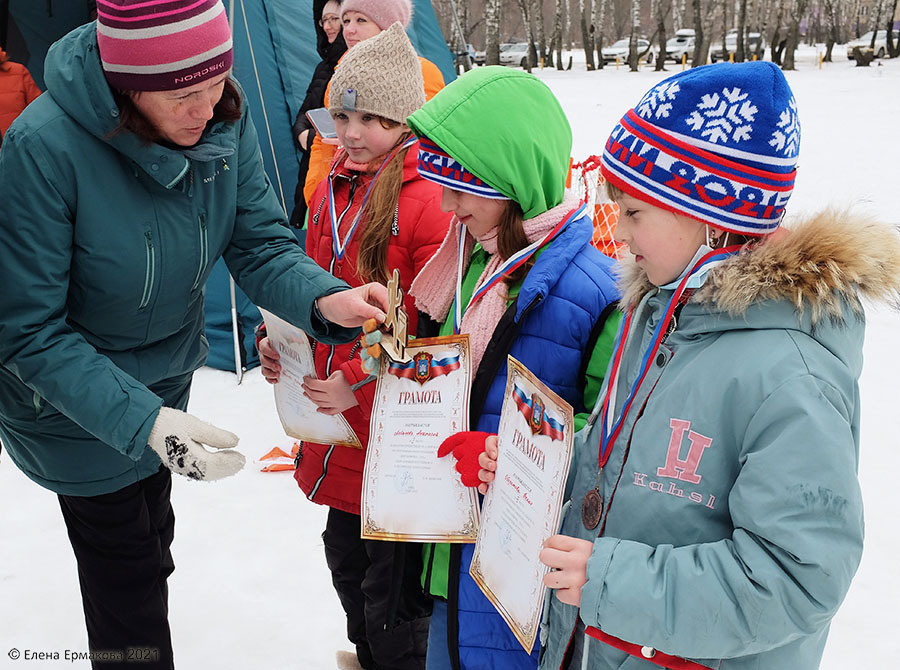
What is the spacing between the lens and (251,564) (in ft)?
10.5

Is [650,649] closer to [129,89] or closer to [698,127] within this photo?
[698,127]

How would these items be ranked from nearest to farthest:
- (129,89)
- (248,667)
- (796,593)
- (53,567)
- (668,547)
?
(796,593) < (668,547) < (129,89) < (248,667) < (53,567)

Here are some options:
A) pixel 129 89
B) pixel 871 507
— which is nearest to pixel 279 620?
pixel 129 89

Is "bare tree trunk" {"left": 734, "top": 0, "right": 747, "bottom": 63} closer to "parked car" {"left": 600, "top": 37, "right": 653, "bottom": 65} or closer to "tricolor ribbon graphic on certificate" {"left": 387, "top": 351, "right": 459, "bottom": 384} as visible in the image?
"parked car" {"left": 600, "top": 37, "right": 653, "bottom": 65}

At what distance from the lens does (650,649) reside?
119 centimetres

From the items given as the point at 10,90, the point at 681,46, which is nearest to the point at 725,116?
the point at 10,90

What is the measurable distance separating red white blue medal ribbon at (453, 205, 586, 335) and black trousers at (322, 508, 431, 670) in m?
0.69

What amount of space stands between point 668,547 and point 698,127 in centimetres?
62

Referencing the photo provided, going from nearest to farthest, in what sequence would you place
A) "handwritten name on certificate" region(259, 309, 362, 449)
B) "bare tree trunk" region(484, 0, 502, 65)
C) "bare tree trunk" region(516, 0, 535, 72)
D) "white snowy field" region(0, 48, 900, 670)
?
"handwritten name on certificate" region(259, 309, 362, 449), "white snowy field" region(0, 48, 900, 670), "bare tree trunk" region(484, 0, 502, 65), "bare tree trunk" region(516, 0, 535, 72)

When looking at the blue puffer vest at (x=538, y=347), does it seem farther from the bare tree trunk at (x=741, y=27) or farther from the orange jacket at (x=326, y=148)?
the bare tree trunk at (x=741, y=27)

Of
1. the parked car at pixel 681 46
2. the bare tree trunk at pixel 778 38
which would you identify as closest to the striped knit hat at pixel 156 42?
the bare tree trunk at pixel 778 38

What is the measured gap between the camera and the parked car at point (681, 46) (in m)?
28.1

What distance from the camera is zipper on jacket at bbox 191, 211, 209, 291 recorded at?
74.1 inches

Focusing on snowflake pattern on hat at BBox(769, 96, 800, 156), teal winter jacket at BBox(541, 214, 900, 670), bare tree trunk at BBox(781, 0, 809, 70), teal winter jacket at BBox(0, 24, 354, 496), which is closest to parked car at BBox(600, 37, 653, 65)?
bare tree trunk at BBox(781, 0, 809, 70)
